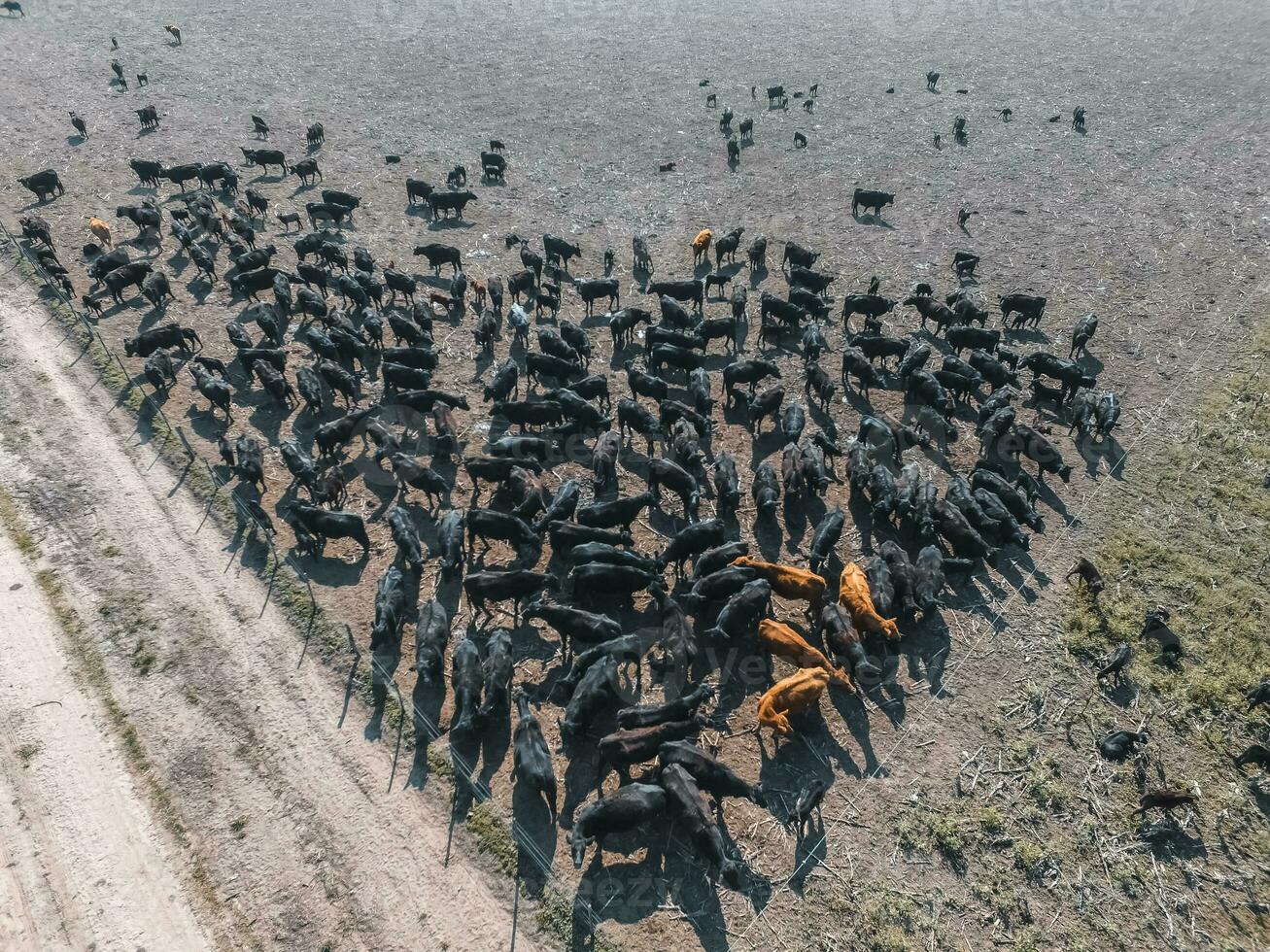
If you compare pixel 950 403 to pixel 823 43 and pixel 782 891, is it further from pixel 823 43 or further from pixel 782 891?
pixel 823 43

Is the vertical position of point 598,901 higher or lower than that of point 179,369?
lower

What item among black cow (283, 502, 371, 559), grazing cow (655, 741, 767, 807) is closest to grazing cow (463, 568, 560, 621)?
black cow (283, 502, 371, 559)

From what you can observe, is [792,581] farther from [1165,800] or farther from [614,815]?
[1165,800]

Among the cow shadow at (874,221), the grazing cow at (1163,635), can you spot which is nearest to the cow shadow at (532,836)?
the grazing cow at (1163,635)

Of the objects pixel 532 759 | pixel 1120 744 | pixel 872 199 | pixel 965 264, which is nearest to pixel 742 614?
pixel 532 759

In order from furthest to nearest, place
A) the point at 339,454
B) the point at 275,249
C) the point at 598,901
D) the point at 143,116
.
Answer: the point at 143,116
the point at 275,249
the point at 339,454
the point at 598,901

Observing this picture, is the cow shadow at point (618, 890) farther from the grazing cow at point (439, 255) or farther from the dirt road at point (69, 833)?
the grazing cow at point (439, 255)

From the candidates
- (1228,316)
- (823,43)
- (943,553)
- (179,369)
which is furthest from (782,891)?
(823,43)
